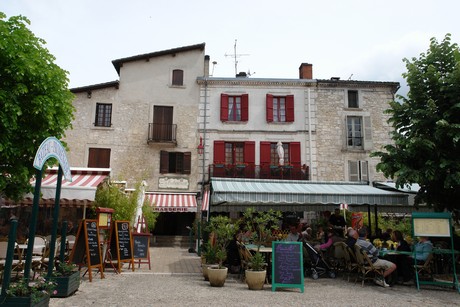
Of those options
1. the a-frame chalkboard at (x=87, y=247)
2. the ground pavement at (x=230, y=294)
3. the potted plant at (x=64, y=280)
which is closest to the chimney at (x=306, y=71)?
the ground pavement at (x=230, y=294)

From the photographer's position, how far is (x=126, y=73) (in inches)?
816

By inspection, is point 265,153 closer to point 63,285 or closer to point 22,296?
point 63,285

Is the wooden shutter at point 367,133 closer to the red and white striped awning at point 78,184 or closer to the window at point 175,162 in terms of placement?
the window at point 175,162

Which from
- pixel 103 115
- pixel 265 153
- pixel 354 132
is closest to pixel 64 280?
pixel 265 153

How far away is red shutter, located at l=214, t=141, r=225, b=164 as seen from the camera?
20.2m

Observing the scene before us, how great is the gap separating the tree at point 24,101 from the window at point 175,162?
427 inches

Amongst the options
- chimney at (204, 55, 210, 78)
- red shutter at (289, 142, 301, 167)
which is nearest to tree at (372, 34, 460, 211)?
red shutter at (289, 142, 301, 167)

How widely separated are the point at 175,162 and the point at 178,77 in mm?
5121

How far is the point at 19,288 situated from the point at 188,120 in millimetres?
16768

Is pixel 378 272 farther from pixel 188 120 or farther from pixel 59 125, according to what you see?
pixel 188 120

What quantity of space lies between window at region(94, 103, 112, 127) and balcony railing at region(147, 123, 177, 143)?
2.42 m

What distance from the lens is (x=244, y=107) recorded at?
20.9m

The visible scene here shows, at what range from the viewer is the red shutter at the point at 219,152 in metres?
20.2

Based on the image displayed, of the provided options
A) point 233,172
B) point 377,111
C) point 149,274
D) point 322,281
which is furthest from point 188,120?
point 322,281
